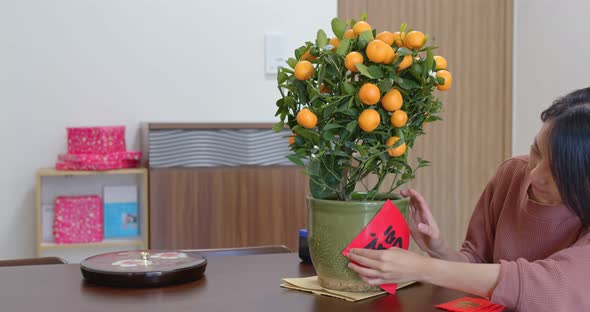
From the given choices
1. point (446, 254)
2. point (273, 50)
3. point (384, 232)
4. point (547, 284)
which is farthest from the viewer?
point (273, 50)

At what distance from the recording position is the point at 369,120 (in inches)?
49.1

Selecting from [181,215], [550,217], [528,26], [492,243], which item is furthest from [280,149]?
[550,217]

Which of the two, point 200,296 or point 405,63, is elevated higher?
point 405,63

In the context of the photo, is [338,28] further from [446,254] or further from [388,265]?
[446,254]

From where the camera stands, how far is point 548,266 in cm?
125

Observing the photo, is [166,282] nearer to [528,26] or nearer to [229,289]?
[229,289]

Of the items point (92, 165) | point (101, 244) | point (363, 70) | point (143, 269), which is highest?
point (363, 70)

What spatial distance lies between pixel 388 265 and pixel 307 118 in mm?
311

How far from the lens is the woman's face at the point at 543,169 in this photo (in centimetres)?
130

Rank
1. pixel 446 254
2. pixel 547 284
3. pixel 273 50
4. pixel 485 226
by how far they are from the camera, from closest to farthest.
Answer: pixel 547 284
pixel 446 254
pixel 485 226
pixel 273 50

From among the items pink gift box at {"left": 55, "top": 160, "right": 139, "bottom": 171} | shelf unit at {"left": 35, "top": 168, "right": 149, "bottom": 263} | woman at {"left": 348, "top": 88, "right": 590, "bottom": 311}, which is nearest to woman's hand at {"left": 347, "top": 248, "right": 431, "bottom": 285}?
woman at {"left": 348, "top": 88, "right": 590, "bottom": 311}

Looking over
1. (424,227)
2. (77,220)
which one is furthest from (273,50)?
(424,227)

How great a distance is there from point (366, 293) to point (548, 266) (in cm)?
35

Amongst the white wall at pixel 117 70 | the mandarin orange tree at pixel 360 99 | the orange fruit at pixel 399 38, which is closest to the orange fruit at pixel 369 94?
the mandarin orange tree at pixel 360 99
